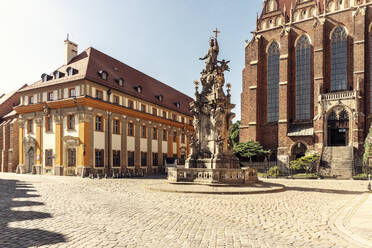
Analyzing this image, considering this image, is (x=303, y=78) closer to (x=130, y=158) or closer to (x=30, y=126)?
(x=130, y=158)

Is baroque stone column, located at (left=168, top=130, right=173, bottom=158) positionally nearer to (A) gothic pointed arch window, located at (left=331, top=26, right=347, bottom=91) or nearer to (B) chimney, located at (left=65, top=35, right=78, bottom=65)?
(B) chimney, located at (left=65, top=35, right=78, bottom=65)

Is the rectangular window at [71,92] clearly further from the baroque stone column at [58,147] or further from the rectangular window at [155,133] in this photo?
the rectangular window at [155,133]

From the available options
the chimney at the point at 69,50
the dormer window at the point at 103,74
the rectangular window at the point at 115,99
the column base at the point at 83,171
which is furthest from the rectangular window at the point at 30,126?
the dormer window at the point at 103,74

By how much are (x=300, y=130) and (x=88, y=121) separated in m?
28.2

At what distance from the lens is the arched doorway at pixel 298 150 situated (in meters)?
41.5

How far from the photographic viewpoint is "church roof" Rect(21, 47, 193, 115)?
33.7 meters

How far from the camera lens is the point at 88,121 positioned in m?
31.8

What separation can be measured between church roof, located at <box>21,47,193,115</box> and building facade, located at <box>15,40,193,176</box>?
13 cm

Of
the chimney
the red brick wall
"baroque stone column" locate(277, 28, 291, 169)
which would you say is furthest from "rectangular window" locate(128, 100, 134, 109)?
"baroque stone column" locate(277, 28, 291, 169)

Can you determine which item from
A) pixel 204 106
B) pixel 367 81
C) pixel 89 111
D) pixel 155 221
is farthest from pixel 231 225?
pixel 367 81

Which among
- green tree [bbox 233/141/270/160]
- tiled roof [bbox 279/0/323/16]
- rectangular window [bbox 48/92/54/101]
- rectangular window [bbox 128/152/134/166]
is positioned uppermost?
tiled roof [bbox 279/0/323/16]

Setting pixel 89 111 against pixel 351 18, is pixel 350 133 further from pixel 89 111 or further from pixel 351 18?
pixel 89 111

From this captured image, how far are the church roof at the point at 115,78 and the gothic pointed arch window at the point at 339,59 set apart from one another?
2409cm

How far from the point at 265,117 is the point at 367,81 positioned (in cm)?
1398
